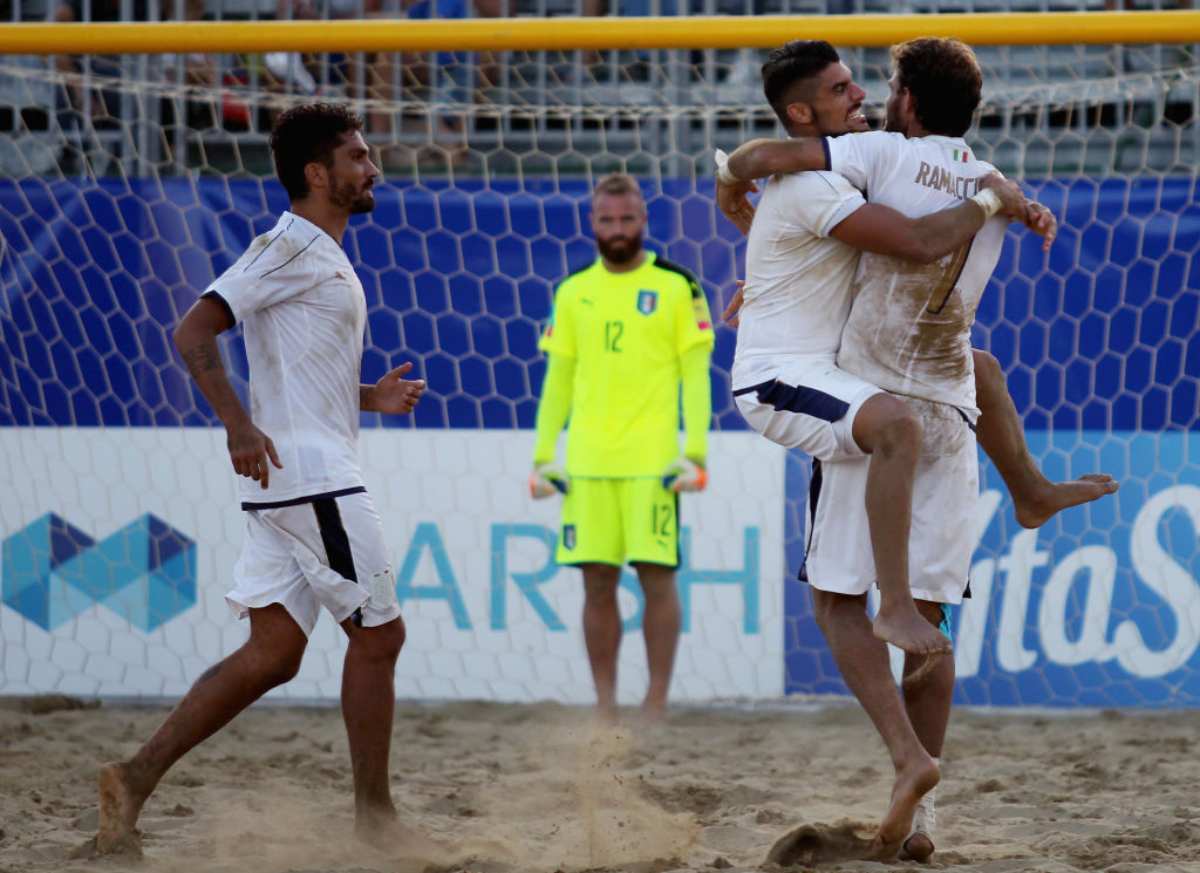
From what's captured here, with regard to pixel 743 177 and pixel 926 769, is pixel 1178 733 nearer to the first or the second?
pixel 926 769

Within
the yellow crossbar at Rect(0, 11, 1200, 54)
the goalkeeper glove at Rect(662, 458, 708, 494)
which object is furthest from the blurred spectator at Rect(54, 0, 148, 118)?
the goalkeeper glove at Rect(662, 458, 708, 494)

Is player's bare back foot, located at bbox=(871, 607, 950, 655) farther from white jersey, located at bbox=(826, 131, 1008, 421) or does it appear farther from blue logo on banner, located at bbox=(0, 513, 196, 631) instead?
blue logo on banner, located at bbox=(0, 513, 196, 631)

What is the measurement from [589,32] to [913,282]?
224 cm

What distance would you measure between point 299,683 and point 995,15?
3.82 m

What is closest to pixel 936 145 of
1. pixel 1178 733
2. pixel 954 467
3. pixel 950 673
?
pixel 954 467

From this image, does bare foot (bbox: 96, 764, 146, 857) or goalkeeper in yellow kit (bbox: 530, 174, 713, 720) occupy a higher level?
goalkeeper in yellow kit (bbox: 530, 174, 713, 720)

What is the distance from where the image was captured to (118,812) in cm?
406

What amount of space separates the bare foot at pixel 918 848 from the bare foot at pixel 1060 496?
0.89 metres

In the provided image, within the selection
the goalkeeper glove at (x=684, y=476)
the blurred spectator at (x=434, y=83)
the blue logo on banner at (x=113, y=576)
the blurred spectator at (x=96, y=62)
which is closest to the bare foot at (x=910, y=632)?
the goalkeeper glove at (x=684, y=476)

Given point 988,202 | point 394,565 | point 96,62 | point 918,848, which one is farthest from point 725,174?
point 96,62

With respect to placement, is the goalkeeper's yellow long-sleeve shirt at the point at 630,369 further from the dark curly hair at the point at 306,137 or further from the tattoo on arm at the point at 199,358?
the tattoo on arm at the point at 199,358

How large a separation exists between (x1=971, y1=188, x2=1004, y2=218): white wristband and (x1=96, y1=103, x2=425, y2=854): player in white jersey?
5.24 ft

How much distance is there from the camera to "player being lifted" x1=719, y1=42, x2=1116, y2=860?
3.82 m

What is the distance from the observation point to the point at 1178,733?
241 inches
